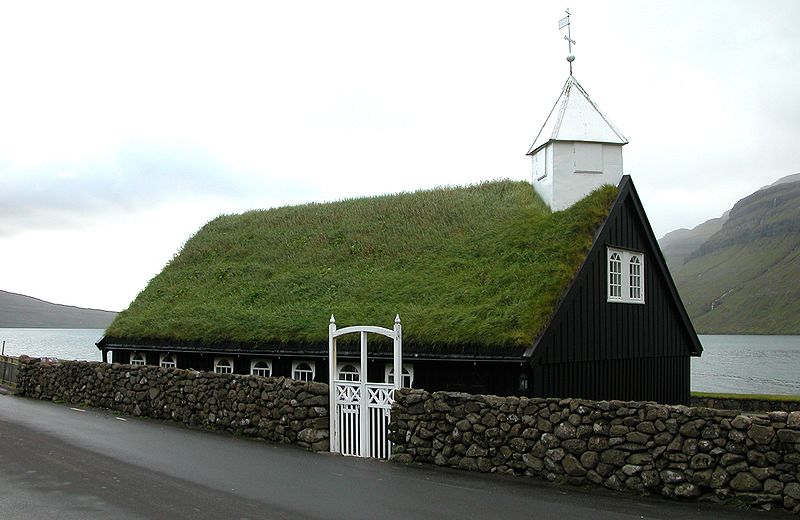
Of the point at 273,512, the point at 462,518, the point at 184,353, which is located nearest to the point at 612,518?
the point at 462,518

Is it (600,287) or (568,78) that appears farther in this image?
(568,78)

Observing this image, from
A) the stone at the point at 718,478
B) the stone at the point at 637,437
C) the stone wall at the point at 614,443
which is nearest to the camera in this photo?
the stone wall at the point at 614,443

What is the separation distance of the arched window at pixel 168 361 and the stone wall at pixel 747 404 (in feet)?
63.6

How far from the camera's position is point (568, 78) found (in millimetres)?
24734

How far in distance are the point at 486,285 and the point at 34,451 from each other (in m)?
10.6

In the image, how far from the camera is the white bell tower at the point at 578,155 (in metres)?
22.6

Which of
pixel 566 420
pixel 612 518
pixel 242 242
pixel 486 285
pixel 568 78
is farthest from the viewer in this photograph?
pixel 242 242

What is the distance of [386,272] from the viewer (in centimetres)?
2280

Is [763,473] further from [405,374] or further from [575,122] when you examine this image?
[575,122]

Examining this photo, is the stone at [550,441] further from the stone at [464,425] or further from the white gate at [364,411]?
the white gate at [364,411]

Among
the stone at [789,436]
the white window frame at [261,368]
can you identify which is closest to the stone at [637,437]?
the stone at [789,436]

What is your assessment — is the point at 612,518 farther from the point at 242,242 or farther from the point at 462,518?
the point at 242,242

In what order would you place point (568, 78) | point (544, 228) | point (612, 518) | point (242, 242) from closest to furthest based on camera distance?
point (612, 518) < point (544, 228) < point (568, 78) < point (242, 242)

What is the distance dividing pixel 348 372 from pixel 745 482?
10916 millimetres
